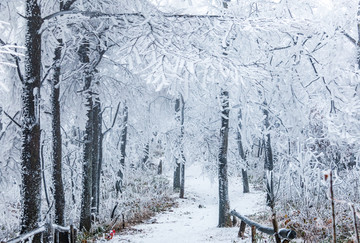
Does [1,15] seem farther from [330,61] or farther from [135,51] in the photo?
[330,61]

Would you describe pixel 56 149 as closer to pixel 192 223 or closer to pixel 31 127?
pixel 31 127

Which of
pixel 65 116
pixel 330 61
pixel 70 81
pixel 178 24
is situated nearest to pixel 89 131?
pixel 65 116

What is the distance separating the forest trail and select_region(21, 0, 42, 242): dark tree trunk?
3.23 meters

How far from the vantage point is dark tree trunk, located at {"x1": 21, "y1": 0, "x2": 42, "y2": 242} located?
5.12 m

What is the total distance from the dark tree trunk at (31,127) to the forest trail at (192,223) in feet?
10.6

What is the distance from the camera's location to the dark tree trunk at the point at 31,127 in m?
5.12

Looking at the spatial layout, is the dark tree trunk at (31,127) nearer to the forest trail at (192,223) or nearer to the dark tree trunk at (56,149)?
the dark tree trunk at (56,149)

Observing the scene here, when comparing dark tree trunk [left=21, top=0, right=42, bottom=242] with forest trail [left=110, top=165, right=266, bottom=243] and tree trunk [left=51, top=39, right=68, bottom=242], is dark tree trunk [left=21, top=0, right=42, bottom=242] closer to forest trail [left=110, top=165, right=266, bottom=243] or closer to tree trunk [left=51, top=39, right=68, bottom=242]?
tree trunk [left=51, top=39, right=68, bottom=242]

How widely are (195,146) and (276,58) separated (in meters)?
8.79

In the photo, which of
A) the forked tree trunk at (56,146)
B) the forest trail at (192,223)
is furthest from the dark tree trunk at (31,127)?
the forest trail at (192,223)

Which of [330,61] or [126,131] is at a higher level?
[330,61]

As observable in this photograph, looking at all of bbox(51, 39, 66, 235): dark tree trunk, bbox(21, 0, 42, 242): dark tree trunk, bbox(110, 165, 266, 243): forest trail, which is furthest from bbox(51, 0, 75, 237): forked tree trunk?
bbox(110, 165, 266, 243): forest trail

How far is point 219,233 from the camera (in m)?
8.12

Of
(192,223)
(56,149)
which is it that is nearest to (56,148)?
(56,149)
